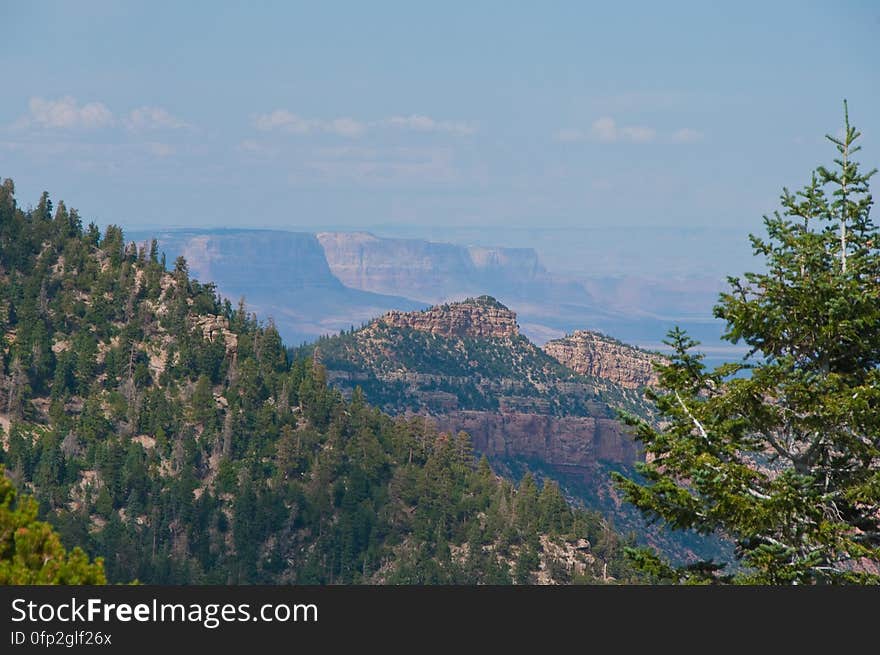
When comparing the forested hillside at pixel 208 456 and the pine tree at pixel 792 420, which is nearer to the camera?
the pine tree at pixel 792 420

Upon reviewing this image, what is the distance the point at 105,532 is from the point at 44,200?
2280 inches

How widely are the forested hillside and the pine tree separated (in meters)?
81.6

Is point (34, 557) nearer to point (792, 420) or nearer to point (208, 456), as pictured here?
point (792, 420)

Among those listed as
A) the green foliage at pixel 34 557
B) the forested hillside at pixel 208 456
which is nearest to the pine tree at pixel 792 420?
the green foliage at pixel 34 557

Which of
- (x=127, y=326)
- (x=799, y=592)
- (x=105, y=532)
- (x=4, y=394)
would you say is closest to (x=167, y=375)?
(x=127, y=326)

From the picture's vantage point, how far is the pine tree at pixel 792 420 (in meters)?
30.2

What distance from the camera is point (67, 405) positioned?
434 feet

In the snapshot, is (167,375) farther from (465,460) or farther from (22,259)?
(465,460)

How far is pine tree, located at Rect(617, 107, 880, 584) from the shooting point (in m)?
30.2

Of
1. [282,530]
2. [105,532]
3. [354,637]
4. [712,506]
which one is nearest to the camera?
[354,637]

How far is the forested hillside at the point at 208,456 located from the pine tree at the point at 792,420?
81.6 metres

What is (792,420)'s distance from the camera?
106 ft

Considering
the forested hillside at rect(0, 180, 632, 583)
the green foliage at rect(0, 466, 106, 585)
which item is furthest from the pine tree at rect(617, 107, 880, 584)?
the forested hillside at rect(0, 180, 632, 583)

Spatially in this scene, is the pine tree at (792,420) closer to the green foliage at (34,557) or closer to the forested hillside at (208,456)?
the green foliage at (34,557)
